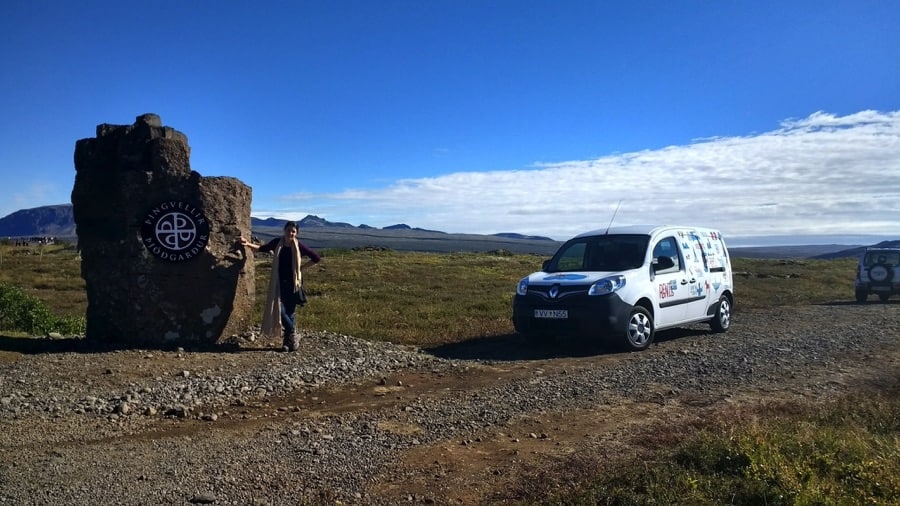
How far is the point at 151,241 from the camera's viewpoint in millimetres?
9289

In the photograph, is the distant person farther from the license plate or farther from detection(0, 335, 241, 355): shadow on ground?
the license plate

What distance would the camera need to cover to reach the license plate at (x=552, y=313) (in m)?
10.0

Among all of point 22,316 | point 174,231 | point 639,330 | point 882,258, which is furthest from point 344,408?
point 882,258

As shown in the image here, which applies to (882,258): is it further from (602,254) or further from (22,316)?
(22,316)

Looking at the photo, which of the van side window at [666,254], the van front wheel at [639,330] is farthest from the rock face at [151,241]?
the van side window at [666,254]

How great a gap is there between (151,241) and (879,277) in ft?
66.1

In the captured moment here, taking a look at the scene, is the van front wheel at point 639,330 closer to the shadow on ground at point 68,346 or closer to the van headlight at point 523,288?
the van headlight at point 523,288

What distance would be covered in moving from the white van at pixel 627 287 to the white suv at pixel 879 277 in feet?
34.2

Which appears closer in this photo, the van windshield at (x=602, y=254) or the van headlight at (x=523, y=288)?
the van headlight at (x=523, y=288)

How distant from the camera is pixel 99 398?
6.75 metres

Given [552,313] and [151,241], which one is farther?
[552,313]

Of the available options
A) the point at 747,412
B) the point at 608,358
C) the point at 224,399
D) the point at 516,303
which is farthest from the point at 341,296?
the point at 747,412

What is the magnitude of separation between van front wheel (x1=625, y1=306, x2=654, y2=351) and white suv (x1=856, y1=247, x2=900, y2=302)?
13.5 m

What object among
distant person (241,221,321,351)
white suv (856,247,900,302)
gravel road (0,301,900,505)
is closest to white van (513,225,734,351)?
gravel road (0,301,900,505)
